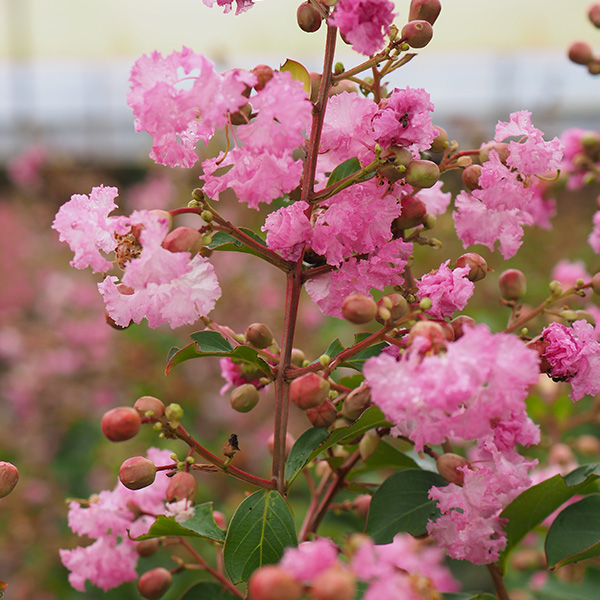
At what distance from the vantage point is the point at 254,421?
214cm

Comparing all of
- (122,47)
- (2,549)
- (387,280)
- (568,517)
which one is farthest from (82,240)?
(122,47)

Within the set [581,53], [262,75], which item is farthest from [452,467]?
[581,53]

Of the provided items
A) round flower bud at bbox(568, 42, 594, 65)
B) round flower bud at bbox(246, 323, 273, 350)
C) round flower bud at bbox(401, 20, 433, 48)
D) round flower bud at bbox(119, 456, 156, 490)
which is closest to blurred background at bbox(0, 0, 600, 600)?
round flower bud at bbox(401, 20, 433, 48)

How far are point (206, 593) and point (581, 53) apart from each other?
88 cm

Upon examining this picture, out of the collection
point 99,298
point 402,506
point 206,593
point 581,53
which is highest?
point 581,53

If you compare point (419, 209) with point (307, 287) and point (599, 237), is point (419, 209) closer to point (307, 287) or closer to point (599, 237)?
point (307, 287)

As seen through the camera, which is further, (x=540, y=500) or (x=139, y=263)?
(x=540, y=500)

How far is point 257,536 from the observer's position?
573mm

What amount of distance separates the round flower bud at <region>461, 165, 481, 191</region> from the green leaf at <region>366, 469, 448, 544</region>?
29cm

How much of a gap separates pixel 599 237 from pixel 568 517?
1.20 ft

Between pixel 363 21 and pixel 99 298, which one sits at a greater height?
pixel 363 21

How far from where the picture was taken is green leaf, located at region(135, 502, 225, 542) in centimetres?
58

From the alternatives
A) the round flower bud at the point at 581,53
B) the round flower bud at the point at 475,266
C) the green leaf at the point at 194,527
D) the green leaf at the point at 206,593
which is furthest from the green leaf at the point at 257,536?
the round flower bud at the point at 581,53

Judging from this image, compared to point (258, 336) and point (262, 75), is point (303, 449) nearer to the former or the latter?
point (258, 336)
